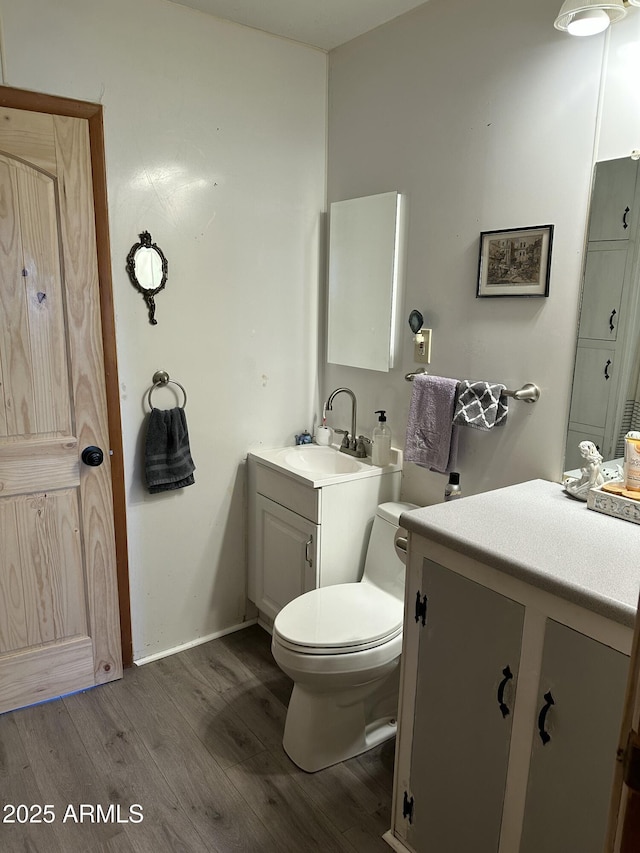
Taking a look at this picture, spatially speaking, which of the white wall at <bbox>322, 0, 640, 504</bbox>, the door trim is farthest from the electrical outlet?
the door trim

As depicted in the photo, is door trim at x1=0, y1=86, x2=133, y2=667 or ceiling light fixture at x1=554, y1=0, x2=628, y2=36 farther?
door trim at x1=0, y1=86, x2=133, y2=667

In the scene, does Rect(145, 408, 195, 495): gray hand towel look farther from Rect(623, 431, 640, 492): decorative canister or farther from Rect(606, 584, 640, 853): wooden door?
Rect(606, 584, 640, 853): wooden door

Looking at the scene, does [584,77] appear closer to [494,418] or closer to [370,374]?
[494,418]

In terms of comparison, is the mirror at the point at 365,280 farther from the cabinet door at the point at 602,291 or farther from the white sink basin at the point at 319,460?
the cabinet door at the point at 602,291

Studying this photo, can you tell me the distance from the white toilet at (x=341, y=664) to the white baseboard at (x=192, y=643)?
72cm

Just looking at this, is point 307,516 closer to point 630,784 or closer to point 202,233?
point 202,233

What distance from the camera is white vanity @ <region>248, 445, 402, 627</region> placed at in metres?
2.24

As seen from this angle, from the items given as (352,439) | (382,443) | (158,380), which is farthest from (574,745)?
(158,380)

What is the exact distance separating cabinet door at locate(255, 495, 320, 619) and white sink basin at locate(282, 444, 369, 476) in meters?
0.21

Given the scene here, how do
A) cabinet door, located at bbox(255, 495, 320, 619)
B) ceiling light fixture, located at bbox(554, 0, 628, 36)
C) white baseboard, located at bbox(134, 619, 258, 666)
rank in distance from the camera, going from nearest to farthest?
1. ceiling light fixture, located at bbox(554, 0, 628, 36)
2. cabinet door, located at bbox(255, 495, 320, 619)
3. white baseboard, located at bbox(134, 619, 258, 666)

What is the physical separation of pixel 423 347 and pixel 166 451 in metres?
1.06

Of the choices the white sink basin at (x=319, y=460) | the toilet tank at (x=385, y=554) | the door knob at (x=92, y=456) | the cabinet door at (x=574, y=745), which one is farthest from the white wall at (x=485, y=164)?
the door knob at (x=92, y=456)

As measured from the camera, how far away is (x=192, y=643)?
102 inches

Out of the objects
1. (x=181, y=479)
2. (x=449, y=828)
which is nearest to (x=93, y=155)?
(x=181, y=479)
